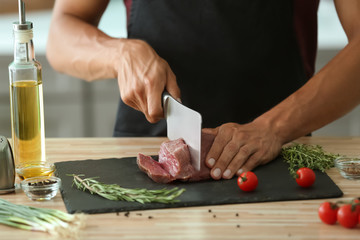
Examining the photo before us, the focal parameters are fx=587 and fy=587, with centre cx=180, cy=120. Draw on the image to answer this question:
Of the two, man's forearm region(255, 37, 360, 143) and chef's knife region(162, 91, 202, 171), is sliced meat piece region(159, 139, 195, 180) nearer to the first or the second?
chef's knife region(162, 91, 202, 171)

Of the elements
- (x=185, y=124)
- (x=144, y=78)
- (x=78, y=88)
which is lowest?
(x=78, y=88)

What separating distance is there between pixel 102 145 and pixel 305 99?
0.87 meters

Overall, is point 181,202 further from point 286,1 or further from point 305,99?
point 286,1

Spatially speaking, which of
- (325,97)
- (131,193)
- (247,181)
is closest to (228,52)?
(325,97)

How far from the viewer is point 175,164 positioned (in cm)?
195

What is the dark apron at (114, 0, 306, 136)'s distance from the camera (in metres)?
2.63

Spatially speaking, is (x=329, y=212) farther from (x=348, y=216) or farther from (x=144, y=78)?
(x=144, y=78)

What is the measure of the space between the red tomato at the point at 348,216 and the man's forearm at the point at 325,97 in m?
0.74

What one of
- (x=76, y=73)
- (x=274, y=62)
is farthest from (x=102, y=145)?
(x=274, y=62)

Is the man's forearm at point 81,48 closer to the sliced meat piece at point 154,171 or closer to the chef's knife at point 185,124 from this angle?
the chef's knife at point 185,124

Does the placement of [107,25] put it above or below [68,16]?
below

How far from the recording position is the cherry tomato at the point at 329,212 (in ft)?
5.19

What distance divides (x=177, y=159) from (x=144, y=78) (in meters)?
0.43

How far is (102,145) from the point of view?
8.20 ft
